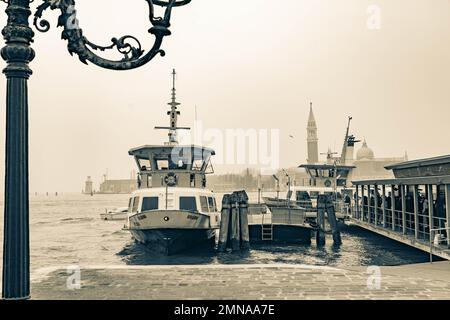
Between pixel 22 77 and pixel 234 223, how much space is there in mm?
20945

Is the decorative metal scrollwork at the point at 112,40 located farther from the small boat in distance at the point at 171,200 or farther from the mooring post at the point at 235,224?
the mooring post at the point at 235,224

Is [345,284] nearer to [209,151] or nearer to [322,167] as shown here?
[209,151]

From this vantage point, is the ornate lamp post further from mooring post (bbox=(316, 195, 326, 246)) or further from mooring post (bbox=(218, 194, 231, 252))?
mooring post (bbox=(316, 195, 326, 246))

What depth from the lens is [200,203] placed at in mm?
25281

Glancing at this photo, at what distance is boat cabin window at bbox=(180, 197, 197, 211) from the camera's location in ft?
80.3

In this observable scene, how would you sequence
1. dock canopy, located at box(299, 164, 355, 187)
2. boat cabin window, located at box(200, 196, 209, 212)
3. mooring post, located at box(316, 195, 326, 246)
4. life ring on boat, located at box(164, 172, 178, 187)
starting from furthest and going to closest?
dock canopy, located at box(299, 164, 355, 187)
mooring post, located at box(316, 195, 326, 246)
boat cabin window, located at box(200, 196, 209, 212)
life ring on boat, located at box(164, 172, 178, 187)

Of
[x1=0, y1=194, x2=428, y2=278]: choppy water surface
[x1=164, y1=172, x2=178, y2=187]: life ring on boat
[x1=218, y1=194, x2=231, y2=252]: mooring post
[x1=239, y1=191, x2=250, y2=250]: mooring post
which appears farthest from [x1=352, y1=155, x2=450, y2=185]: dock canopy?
[x1=164, y1=172, x2=178, y2=187]: life ring on boat

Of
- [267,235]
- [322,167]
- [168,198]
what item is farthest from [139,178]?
[322,167]

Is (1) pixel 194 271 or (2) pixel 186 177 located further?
(2) pixel 186 177

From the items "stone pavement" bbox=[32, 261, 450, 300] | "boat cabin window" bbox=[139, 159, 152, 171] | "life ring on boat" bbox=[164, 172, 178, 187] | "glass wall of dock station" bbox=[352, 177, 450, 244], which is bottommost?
"stone pavement" bbox=[32, 261, 450, 300]

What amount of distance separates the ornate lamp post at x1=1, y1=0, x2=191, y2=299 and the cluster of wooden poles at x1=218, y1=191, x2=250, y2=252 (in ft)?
63.8

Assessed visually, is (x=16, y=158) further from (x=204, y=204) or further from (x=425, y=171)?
(x=204, y=204)

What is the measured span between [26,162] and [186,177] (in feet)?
66.5

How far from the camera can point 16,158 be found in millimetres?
4645
